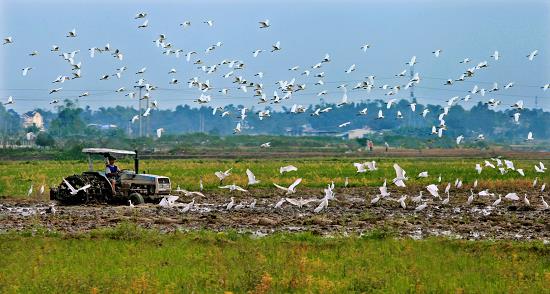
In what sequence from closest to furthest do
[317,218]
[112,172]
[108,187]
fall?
1. [317,218]
2. [108,187]
3. [112,172]

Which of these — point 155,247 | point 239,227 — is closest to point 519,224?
point 239,227

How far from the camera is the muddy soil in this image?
858 inches

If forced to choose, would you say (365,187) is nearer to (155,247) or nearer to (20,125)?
(155,247)

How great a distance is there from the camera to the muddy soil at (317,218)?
A: 2180 centimetres

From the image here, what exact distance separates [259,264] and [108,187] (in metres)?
12.4

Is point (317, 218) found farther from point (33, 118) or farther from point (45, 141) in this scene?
point (33, 118)

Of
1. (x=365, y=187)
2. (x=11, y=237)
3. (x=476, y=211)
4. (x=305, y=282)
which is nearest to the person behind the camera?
(x=305, y=282)

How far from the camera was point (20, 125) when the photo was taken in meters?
180

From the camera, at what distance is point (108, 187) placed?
27.0m


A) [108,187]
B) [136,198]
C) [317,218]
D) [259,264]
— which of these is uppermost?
[108,187]

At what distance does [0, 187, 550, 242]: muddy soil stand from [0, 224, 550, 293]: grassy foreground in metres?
2.43

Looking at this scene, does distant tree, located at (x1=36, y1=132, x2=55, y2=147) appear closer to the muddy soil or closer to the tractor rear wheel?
the muddy soil

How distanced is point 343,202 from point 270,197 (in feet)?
12.6

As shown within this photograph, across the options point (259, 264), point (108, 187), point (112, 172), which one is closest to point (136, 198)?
point (108, 187)
